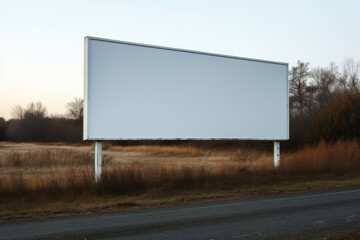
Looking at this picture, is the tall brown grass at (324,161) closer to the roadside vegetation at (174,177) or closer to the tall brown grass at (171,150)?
the roadside vegetation at (174,177)

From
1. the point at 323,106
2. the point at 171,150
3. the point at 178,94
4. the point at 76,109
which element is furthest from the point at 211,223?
the point at 76,109

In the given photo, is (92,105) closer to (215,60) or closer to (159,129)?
(159,129)

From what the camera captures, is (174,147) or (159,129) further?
(174,147)

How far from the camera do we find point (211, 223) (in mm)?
7980

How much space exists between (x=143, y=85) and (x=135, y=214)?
237 inches

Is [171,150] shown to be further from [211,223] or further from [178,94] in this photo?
[211,223]

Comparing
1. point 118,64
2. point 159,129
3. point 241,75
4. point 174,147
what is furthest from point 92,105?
point 174,147

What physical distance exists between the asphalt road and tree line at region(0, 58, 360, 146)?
1843 cm

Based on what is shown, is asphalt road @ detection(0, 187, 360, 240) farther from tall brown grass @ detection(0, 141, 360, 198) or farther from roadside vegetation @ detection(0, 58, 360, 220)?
tall brown grass @ detection(0, 141, 360, 198)

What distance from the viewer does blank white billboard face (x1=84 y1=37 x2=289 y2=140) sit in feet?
43.2

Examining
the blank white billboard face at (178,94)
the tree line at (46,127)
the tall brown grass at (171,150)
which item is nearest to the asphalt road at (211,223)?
the blank white billboard face at (178,94)

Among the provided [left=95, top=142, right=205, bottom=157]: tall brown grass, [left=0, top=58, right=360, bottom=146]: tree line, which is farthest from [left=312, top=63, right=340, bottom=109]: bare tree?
[left=95, top=142, right=205, bottom=157]: tall brown grass

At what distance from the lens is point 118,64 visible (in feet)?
44.5

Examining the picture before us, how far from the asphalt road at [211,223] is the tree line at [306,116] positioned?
60.5ft
